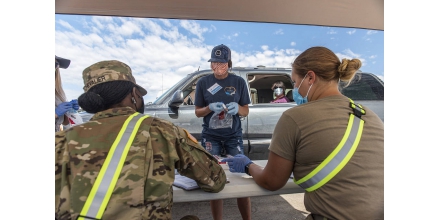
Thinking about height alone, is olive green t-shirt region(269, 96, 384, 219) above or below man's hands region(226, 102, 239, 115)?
below

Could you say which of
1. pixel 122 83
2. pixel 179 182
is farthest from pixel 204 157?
pixel 122 83

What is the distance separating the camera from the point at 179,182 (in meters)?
1.61

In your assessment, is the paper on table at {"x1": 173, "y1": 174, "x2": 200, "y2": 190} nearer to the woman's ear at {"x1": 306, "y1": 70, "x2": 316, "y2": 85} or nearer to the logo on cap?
the woman's ear at {"x1": 306, "y1": 70, "x2": 316, "y2": 85}

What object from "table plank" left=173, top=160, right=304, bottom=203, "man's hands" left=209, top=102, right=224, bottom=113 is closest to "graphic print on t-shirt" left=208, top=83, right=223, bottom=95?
"man's hands" left=209, top=102, right=224, bottom=113

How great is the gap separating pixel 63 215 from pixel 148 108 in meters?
2.82

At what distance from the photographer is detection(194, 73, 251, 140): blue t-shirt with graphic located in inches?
109

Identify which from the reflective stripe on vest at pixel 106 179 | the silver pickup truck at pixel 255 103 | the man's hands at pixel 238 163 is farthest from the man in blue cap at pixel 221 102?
the reflective stripe on vest at pixel 106 179

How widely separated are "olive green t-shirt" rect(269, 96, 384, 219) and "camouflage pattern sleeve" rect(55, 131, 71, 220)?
3.20 feet

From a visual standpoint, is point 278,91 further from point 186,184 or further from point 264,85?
point 186,184

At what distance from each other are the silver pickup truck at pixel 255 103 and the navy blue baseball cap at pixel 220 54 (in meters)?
0.84

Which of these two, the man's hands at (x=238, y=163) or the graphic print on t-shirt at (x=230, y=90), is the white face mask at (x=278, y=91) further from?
the man's hands at (x=238, y=163)

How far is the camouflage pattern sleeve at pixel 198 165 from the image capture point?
131 cm

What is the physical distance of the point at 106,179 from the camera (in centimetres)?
110

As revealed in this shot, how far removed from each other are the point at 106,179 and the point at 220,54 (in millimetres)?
1930
